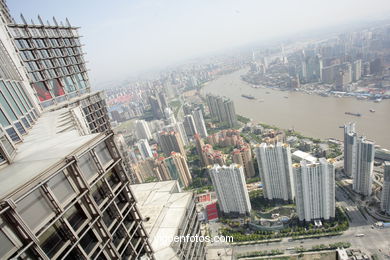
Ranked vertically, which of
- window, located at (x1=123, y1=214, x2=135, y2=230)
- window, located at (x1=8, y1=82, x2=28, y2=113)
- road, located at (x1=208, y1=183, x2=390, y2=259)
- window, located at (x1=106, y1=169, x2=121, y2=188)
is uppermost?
window, located at (x1=8, y1=82, x2=28, y2=113)

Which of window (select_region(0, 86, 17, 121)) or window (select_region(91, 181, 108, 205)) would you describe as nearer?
window (select_region(91, 181, 108, 205))

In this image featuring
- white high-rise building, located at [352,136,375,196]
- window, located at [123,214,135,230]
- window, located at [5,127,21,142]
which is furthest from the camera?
white high-rise building, located at [352,136,375,196]

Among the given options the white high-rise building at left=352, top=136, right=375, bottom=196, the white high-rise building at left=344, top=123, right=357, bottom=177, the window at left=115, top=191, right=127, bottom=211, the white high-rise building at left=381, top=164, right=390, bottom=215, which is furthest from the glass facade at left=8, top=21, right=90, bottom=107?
the white high-rise building at left=344, top=123, right=357, bottom=177

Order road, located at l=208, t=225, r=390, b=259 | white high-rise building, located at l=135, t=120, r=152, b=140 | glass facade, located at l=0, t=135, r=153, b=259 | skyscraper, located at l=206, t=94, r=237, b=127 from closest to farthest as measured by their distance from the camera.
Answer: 1. glass facade, located at l=0, t=135, r=153, b=259
2. road, located at l=208, t=225, r=390, b=259
3. skyscraper, located at l=206, t=94, r=237, b=127
4. white high-rise building, located at l=135, t=120, r=152, b=140

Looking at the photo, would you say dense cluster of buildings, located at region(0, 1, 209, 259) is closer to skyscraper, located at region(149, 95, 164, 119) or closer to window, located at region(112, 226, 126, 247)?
window, located at region(112, 226, 126, 247)

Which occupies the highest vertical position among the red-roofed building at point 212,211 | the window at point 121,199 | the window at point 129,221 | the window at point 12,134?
the window at point 12,134

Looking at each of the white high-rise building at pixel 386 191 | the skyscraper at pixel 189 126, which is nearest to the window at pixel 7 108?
the white high-rise building at pixel 386 191

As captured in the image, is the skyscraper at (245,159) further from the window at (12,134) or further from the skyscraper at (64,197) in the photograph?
the window at (12,134)
